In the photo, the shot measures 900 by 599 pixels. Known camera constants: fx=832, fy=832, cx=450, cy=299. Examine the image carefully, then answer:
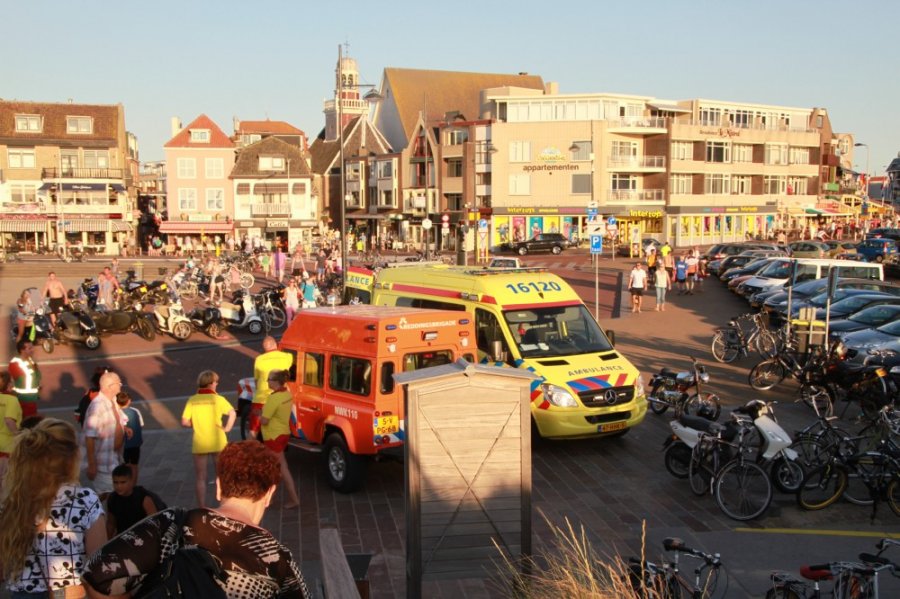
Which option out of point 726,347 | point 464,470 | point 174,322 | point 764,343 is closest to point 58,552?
point 464,470

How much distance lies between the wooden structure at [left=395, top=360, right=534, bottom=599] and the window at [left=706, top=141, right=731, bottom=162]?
63513mm

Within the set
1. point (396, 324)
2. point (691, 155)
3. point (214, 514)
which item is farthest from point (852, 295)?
point (691, 155)

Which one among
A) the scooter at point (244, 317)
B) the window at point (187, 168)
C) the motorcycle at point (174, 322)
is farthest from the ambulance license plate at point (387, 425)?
the window at point (187, 168)

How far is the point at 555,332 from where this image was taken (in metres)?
12.2

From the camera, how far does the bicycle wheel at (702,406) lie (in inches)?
500

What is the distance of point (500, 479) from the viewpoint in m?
6.38

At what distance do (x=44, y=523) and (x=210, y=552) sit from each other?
4.03 ft

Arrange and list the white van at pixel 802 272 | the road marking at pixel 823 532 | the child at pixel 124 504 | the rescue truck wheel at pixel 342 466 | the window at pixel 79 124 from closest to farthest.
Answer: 1. the child at pixel 124 504
2. the road marking at pixel 823 532
3. the rescue truck wheel at pixel 342 466
4. the white van at pixel 802 272
5. the window at pixel 79 124

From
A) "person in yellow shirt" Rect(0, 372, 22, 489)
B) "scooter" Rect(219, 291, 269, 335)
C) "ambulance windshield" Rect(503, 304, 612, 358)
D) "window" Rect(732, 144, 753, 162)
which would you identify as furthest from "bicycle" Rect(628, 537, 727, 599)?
"window" Rect(732, 144, 753, 162)

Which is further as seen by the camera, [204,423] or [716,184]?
[716,184]

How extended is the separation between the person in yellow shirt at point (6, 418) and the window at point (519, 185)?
57.1 m

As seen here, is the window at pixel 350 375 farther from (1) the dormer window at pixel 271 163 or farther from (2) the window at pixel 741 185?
(1) the dormer window at pixel 271 163

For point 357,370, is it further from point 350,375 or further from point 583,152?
point 583,152

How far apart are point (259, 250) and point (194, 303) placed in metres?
25.0
